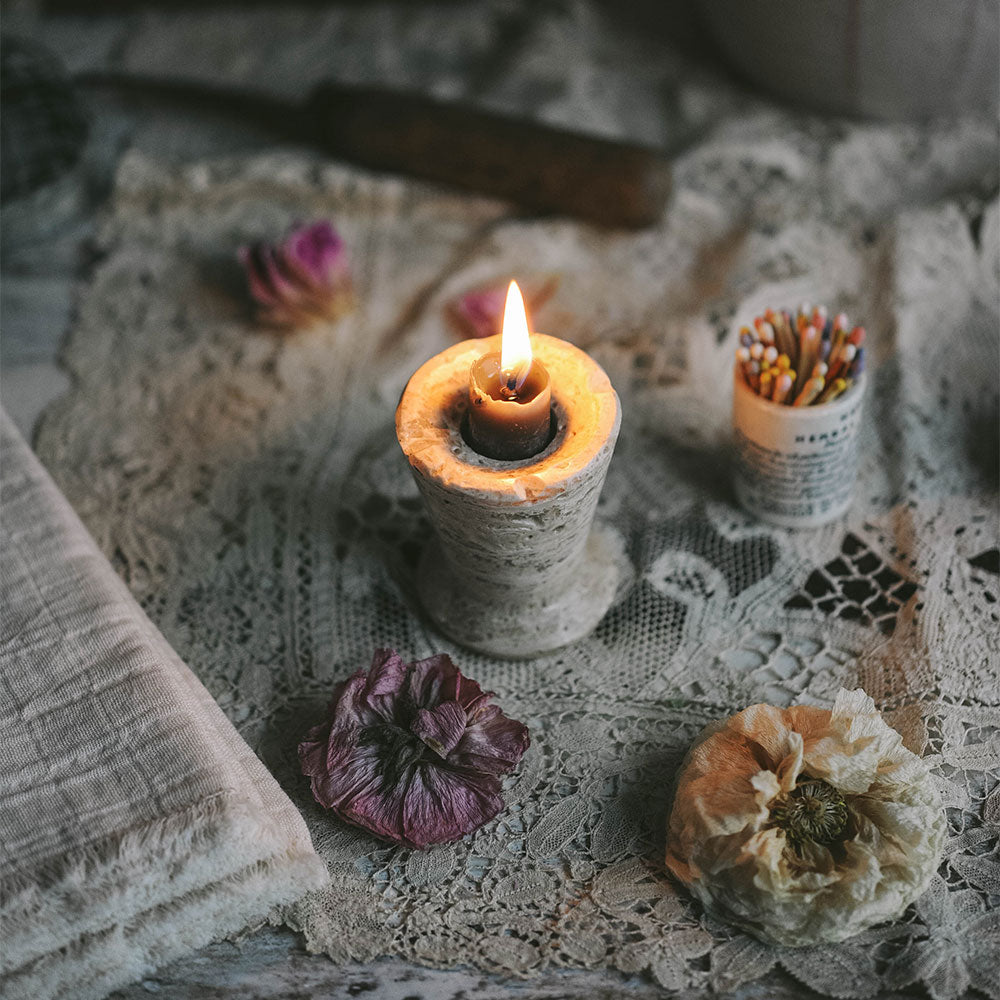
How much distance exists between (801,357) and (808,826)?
12.1 inches

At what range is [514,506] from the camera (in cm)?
56

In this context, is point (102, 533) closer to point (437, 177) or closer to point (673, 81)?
point (437, 177)

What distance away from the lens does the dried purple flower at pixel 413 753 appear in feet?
1.97

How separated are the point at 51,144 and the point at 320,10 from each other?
364 millimetres

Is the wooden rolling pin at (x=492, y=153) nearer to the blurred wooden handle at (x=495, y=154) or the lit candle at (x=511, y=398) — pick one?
the blurred wooden handle at (x=495, y=154)

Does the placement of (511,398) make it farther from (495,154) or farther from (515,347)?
(495,154)

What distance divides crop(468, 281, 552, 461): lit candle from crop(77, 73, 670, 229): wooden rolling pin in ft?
1.15

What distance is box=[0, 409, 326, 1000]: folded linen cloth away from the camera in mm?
529

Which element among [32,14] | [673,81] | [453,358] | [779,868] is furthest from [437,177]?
[779,868]

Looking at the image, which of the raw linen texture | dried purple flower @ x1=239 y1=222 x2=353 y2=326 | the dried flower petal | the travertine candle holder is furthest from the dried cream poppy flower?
dried purple flower @ x1=239 y1=222 x2=353 y2=326

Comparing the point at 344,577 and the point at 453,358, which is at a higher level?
the point at 453,358

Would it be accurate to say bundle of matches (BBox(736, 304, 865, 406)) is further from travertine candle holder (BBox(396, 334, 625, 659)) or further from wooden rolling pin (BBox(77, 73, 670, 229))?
wooden rolling pin (BBox(77, 73, 670, 229))

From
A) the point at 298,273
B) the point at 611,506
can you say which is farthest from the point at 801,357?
the point at 298,273

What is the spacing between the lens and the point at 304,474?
80 cm
